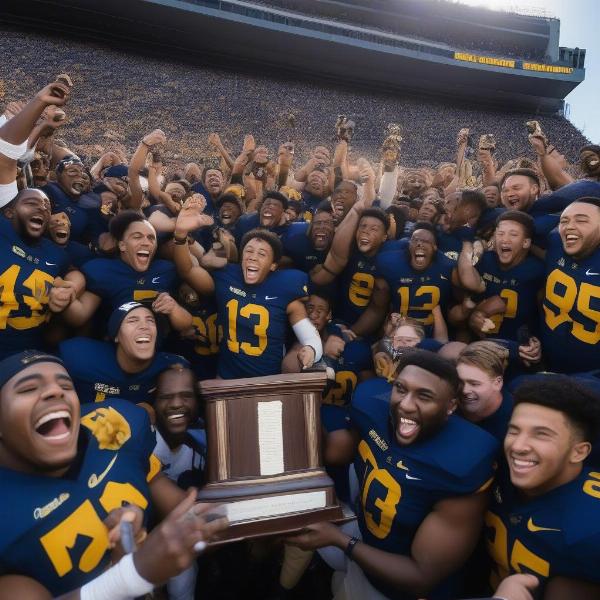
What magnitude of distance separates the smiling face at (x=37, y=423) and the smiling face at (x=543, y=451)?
1516 mm

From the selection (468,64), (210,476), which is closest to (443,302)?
Answer: (210,476)

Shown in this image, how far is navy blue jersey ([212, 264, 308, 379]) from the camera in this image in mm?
2924

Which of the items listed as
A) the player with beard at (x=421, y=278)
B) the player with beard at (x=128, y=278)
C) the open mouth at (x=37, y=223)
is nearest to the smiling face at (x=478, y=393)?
the player with beard at (x=421, y=278)

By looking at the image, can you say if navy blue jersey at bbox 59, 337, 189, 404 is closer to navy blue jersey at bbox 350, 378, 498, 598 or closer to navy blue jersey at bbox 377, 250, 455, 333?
navy blue jersey at bbox 350, 378, 498, 598

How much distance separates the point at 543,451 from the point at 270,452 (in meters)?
0.98

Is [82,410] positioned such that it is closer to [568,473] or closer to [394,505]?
[394,505]

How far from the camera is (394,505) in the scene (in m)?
1.92

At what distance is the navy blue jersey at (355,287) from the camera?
136 inches

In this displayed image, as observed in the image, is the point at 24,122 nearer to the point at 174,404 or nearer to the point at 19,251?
the point at 19,251

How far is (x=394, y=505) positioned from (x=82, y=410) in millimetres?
1295

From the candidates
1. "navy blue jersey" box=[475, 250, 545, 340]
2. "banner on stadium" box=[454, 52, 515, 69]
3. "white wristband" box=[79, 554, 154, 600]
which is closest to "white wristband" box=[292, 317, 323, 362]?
"navy blue jersey" box=[475, 250, 545, 340]

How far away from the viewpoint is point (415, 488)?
1.87 metres

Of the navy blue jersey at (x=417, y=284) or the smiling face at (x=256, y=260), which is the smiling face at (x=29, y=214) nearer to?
the smiling face at (x=256, y=260)

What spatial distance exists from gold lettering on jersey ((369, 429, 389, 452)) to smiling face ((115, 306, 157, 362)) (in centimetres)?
115
